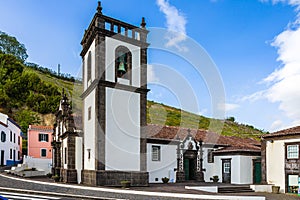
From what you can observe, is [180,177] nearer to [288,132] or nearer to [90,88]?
[288,132]

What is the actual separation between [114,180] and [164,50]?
26.9 ft

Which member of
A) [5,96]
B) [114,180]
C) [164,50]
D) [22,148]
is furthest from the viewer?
[5,96]

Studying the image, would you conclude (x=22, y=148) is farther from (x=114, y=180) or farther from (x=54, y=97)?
(x=114, y=180)

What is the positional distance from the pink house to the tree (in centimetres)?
4768

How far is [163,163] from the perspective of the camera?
23016mm

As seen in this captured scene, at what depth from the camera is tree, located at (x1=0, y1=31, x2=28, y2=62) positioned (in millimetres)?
78188

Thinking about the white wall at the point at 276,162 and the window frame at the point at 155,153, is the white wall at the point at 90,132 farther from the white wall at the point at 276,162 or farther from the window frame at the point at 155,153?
the white wall at the point at 276,162

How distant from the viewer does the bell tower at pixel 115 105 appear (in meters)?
17.5

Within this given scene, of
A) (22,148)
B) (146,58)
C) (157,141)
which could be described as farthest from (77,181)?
(22,148)

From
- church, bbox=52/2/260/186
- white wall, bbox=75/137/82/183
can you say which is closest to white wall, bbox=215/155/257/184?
church, bbox=52/2/260/186

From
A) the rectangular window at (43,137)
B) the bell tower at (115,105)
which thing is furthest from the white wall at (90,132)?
the rectangular window at (43,137)

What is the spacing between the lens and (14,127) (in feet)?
123

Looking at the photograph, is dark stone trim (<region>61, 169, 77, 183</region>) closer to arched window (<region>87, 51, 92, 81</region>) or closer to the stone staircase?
arched window (<region>87, 51, 92, 81</region>)

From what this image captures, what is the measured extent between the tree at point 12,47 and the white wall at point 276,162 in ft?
237
